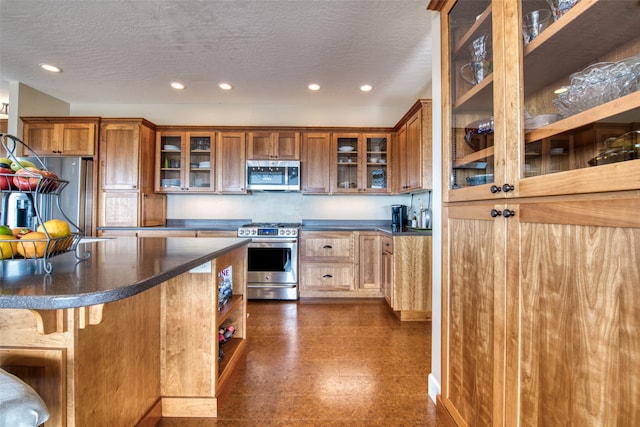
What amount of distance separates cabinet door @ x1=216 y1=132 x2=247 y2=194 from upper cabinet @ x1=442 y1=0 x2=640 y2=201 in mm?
2974

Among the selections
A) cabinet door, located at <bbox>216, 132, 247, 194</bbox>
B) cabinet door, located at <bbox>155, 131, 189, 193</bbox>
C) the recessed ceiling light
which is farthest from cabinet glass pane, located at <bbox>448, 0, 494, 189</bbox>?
the recessed ceiling light

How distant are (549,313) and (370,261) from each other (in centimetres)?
272

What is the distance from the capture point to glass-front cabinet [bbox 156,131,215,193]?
3.83 metres

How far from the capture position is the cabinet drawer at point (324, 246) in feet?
→ 11.7

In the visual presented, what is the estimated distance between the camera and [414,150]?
3105 mm

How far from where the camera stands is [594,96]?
32.4 inches

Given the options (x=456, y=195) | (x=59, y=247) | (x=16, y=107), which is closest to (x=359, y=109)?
(x=456, y=195)

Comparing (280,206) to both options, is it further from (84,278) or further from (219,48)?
(84,278)

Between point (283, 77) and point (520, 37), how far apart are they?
105 inches

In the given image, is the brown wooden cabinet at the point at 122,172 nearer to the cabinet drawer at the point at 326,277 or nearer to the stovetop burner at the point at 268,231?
Result: the stovetop burner at the point at 268,231

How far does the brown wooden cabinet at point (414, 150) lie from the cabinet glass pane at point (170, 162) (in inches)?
115

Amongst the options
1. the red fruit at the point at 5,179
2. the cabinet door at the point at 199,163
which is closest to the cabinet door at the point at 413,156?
the cabinet door at the point at 199,163

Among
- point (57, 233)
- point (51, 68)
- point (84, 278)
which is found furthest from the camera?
point (51, 68)

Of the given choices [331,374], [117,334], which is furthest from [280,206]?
[117,334]
